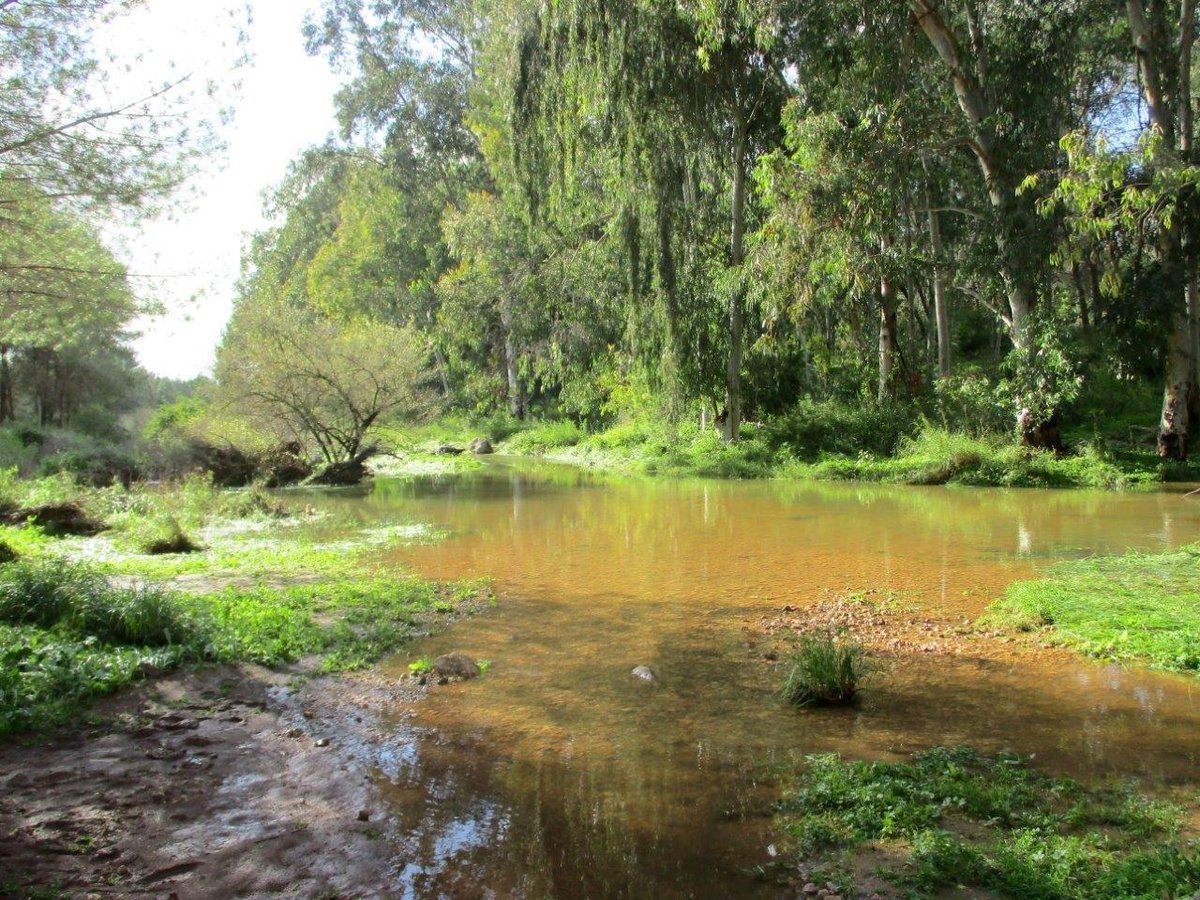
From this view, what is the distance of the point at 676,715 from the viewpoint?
577cm

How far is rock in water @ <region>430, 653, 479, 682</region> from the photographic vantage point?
21.9ft

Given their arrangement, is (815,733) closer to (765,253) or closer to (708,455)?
(765,253)

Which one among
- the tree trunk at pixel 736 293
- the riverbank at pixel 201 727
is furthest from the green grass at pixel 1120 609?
the tree trunk at pixel 736 293

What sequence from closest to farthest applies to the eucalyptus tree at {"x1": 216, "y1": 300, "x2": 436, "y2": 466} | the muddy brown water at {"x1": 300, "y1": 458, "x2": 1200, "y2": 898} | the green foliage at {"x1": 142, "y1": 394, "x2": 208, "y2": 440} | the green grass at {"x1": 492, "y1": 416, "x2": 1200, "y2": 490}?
the muddy brown water at {"x1": 300, "y1": 458, "x2": 1200, "y2": 898}
the green grass at {"x1": 492, "y1": 416, "x2": 1200, "y2": 490}
the eucalyptus tree at {"x1": 216, "y1": 300, "x2": 436, "y2": 466}
the green foliage at {"x1": 142, "y1": 394, "x2": 208, "y2": 440}

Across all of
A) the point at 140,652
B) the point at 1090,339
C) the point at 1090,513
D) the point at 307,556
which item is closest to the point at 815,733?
the point at 140,652

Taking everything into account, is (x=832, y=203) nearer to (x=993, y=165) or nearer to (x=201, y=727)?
(x=993, y=165)

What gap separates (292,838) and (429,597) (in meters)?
5.11

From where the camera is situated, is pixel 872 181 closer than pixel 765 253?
Yes

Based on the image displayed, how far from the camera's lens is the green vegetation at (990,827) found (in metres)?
3.45

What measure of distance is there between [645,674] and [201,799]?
3263 millimetres

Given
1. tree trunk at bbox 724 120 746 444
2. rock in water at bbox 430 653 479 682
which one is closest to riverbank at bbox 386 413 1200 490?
tree trunk at bbox 724 120 746 444

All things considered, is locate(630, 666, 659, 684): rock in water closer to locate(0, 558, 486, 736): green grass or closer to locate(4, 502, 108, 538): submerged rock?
locate(0, 558, 486, 736): green grass

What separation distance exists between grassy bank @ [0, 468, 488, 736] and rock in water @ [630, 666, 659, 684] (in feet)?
7.26

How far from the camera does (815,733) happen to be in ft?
17.6
